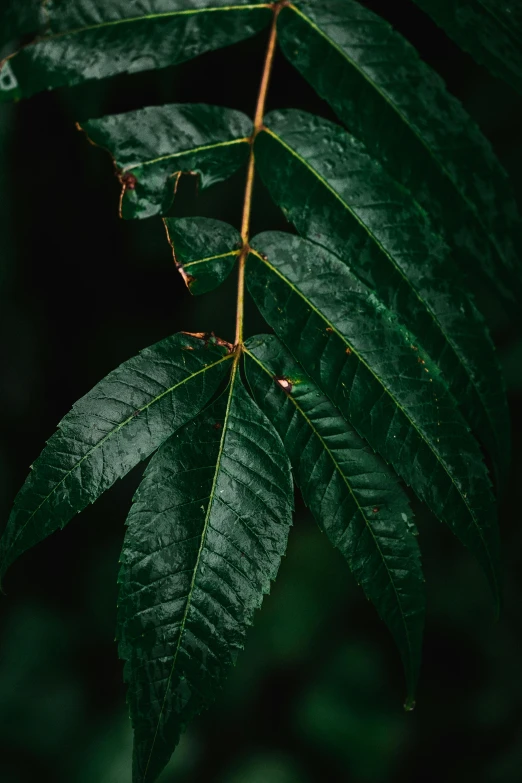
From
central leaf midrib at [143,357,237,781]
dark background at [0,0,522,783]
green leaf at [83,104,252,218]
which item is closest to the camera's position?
central leaf midrib at [143,357,237,781]

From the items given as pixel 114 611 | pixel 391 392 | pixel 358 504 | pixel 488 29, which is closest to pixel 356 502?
pixel 358 504

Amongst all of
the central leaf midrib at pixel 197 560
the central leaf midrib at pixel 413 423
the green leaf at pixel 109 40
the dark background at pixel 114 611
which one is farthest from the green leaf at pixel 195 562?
the dark background at pixel 114 611

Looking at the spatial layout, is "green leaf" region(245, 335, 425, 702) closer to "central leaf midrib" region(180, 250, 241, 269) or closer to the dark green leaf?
"central leaf midrib" region(180, 250, 241, 269)

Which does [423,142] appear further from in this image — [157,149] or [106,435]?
[106,435]

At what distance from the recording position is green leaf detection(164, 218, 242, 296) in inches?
24.1

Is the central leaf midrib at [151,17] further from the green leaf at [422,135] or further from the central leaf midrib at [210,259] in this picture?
the central leaf midrib at [210,259]

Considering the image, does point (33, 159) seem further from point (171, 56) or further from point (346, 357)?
point (346, 357)

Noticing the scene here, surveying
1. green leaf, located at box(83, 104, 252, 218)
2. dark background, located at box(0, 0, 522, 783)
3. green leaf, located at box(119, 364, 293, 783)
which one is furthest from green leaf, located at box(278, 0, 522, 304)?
dark background, located at box(0, 0, 522, 783)

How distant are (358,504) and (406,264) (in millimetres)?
225

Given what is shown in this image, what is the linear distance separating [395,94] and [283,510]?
1.32 ft

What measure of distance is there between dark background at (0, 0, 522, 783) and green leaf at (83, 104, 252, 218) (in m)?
0.65

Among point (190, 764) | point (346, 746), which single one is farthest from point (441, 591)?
point (190, 764)

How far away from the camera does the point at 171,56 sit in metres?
0.58

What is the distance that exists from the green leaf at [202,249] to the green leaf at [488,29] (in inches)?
11.0
